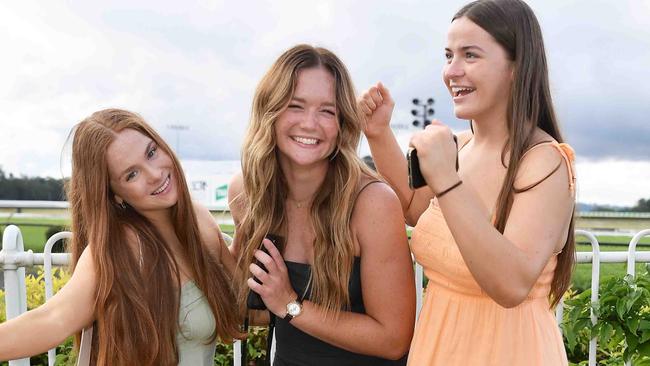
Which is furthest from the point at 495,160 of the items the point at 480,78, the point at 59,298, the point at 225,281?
the point at 59,298

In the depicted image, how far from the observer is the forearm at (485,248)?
1576 mm

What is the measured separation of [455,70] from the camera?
1861 millimetres

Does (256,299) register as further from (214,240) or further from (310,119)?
(310,119)

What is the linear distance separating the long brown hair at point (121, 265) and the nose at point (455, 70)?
3.68ft

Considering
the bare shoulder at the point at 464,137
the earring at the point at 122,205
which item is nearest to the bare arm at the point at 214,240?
the earring at the point at 122,205

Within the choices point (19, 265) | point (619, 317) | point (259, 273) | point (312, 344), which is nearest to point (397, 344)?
point (312, 344)

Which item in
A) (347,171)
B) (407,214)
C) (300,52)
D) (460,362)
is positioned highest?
(300,52)

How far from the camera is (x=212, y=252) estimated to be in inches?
101

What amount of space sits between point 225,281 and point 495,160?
119cm

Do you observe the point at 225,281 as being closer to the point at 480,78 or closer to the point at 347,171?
the point at 347,171

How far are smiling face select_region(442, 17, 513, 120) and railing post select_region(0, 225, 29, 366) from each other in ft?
8.07

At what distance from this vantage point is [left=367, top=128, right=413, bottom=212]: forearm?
2.56m

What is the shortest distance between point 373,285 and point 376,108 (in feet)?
2.53

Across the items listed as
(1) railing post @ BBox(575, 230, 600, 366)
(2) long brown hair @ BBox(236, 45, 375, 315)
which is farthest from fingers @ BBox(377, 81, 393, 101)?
(1) railing post @ BBox(575, 230, 600, 366)
